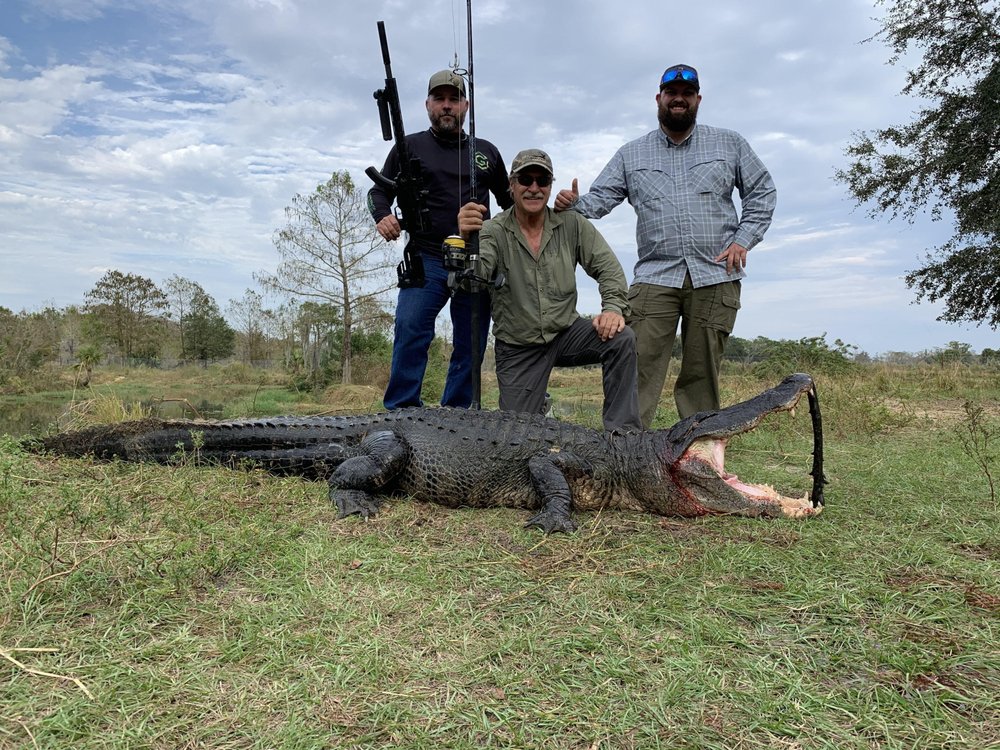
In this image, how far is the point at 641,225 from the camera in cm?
472

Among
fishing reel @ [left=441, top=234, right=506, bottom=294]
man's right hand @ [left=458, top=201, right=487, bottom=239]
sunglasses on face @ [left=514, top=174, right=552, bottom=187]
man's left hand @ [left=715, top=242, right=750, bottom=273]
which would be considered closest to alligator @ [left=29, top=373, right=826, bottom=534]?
fishing reel @ [left=441, top=234, right=506, bottom=294]

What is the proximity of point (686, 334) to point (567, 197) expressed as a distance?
142cm

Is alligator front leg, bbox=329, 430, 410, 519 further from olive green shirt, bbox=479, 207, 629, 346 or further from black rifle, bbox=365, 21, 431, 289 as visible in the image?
black rifle, bbox=365, 21, 431, 289

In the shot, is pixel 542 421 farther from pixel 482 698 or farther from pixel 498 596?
pixel 482 698

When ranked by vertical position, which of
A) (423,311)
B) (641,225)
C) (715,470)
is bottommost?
(715,470)

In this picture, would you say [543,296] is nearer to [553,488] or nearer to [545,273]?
[545,273]

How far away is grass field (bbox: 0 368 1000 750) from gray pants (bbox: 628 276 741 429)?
155 cm

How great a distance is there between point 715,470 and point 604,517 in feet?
2.11

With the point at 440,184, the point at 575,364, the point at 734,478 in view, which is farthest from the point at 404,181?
the point at 734,478

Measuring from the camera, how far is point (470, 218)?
4.43 metres

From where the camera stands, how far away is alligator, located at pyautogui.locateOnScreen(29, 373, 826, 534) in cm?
313

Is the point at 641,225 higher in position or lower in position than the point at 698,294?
higher

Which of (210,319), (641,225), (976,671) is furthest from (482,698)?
(210,319)

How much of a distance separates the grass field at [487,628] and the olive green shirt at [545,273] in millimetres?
1760
